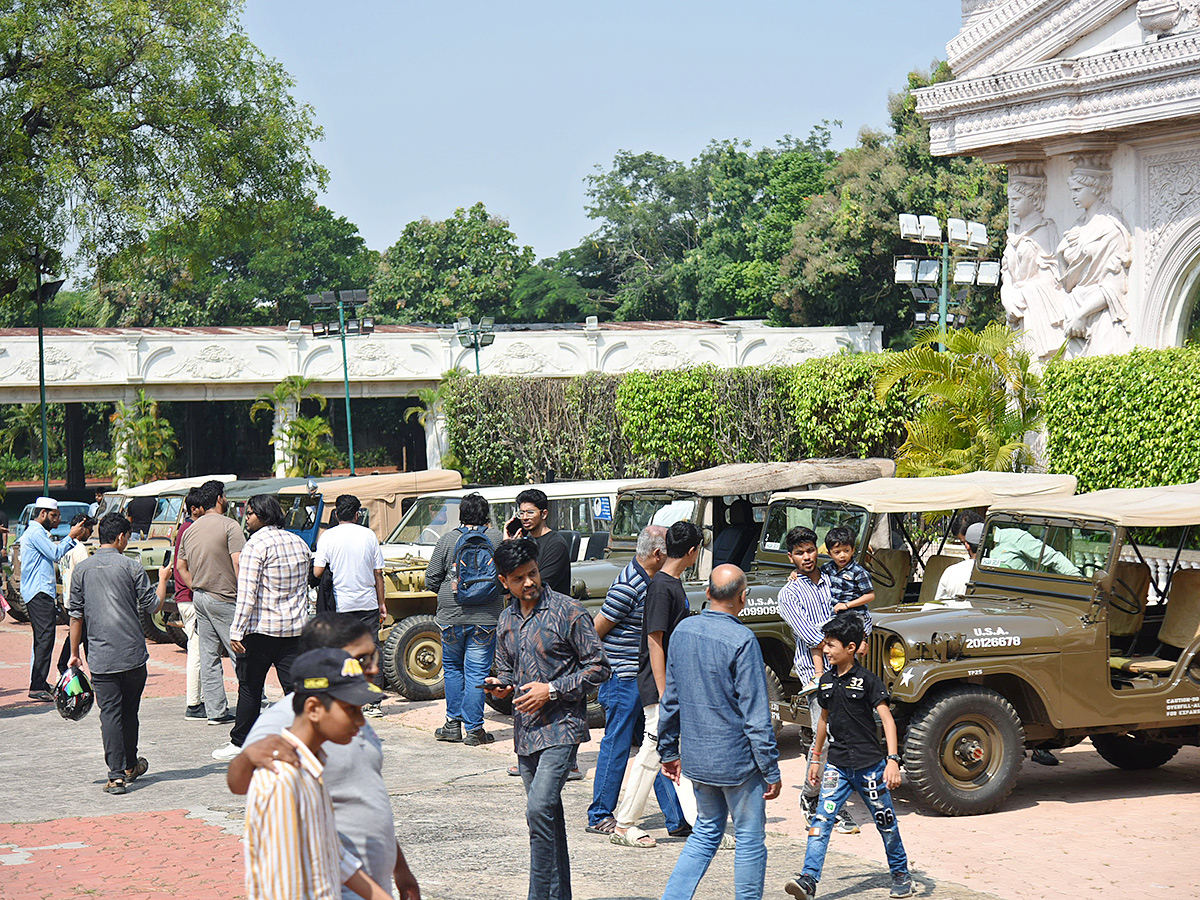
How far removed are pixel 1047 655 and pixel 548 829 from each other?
406cm

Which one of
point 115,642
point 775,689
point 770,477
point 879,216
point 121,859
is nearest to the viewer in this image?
point 121,859

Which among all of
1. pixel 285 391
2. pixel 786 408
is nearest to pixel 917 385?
pixel 786 408

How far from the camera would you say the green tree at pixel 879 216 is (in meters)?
41.1

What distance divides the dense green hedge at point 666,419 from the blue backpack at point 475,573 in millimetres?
16517

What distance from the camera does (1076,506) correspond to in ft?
30.2

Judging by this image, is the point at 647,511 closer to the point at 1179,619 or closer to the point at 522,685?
the point at 1179,619

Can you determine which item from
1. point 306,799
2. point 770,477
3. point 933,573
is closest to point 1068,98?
point 770,477

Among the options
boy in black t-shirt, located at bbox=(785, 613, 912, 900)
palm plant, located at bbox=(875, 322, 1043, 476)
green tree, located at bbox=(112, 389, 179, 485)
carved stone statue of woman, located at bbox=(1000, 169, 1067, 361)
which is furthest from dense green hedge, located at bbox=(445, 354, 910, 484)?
boy in black t-shirt, located at bbox=(785, 613, 912, 900)

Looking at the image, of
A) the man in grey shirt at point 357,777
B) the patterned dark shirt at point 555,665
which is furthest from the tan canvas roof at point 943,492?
the man in grey shirt at point 357,777

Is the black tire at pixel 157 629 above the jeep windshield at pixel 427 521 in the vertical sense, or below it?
below

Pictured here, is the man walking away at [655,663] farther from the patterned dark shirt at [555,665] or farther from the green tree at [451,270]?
the green tree at [451,270]

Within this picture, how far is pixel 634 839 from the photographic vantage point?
7.57m

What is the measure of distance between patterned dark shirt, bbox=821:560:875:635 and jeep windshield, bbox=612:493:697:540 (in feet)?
11.8

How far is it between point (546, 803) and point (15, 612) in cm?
1831
